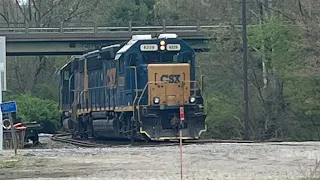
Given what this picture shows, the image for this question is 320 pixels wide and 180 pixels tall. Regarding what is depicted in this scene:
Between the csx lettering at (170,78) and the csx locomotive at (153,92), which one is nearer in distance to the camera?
the csx locomotive at (153,92)

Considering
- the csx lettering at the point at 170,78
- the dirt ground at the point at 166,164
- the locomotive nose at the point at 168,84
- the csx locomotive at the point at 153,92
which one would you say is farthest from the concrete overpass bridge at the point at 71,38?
the dirt ground at the point at 166,164

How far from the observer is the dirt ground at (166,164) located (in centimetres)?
1562

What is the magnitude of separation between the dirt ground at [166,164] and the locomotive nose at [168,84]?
629 cm

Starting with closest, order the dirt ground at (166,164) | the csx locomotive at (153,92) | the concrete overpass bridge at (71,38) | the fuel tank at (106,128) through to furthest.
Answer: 1. the dirt ground at (166,164)
2. the csx locomotive at (153,92)
3. the fuel tank at (106,128)
4. the concrete overpass bridge at (71,38)

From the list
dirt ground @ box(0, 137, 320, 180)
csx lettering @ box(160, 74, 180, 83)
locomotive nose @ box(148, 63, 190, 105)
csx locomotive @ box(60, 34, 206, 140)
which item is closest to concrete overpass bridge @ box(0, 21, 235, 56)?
csx locomotive @ box(60, 34, 206, 140)

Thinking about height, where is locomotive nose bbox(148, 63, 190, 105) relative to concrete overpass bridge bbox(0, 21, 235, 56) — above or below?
below

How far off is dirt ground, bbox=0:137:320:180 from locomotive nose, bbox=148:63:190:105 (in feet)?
20.6

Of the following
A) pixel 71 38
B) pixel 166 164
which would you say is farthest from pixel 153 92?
pixel 71 38

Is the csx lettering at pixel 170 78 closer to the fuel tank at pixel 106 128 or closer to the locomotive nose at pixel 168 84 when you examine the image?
the locomotive nose at pixel 168 84

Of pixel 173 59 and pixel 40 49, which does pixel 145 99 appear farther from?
pixel 40 49

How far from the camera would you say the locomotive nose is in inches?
1194

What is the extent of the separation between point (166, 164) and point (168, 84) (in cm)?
1231

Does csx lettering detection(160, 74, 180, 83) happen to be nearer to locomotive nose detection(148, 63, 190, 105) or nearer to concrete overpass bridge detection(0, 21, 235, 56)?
locomotive nose detection(148, 63, 190, 105)

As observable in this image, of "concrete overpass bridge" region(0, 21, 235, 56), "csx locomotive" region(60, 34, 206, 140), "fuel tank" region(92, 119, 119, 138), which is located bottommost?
"fuel tank" region(92, 119, 119, 138)
